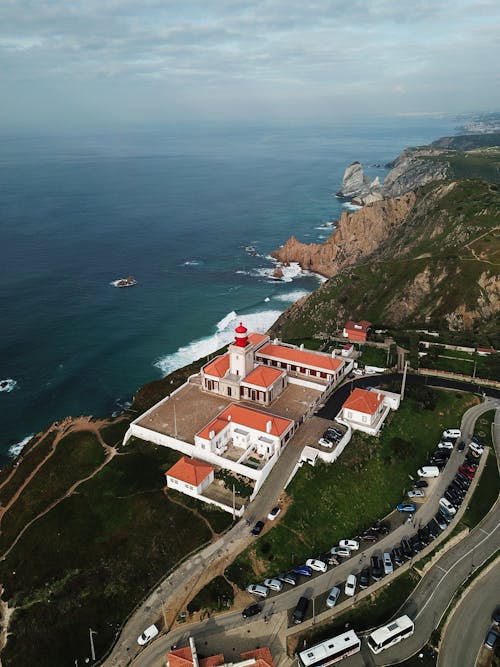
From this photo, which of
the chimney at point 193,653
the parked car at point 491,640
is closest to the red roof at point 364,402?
the parked car at point 491,640

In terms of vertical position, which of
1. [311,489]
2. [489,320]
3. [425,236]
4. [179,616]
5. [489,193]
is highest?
[489,193]

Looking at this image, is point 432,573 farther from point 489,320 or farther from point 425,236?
point 425,236

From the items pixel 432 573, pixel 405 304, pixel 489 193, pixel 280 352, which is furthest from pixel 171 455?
pixel 489 193

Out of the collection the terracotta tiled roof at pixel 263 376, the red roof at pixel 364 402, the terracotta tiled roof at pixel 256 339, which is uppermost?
the terracotta tiled roof at pixel 256 339

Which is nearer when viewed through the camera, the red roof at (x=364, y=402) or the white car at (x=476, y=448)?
the white car at (x=476, y=448)

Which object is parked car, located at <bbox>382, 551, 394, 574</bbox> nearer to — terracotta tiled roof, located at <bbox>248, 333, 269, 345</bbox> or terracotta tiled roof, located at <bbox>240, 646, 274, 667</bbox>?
terracotta tiled roof, located at <bbox>240, 646, 274, 667</bbox>

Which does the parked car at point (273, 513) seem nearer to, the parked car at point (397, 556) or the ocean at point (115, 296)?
the parked car at point (397, 556)

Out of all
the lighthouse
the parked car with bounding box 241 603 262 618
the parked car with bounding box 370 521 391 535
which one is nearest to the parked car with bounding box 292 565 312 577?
the parked car with bounding box 241 603 262 618

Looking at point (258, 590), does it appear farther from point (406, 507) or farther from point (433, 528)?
point (433, 528)
